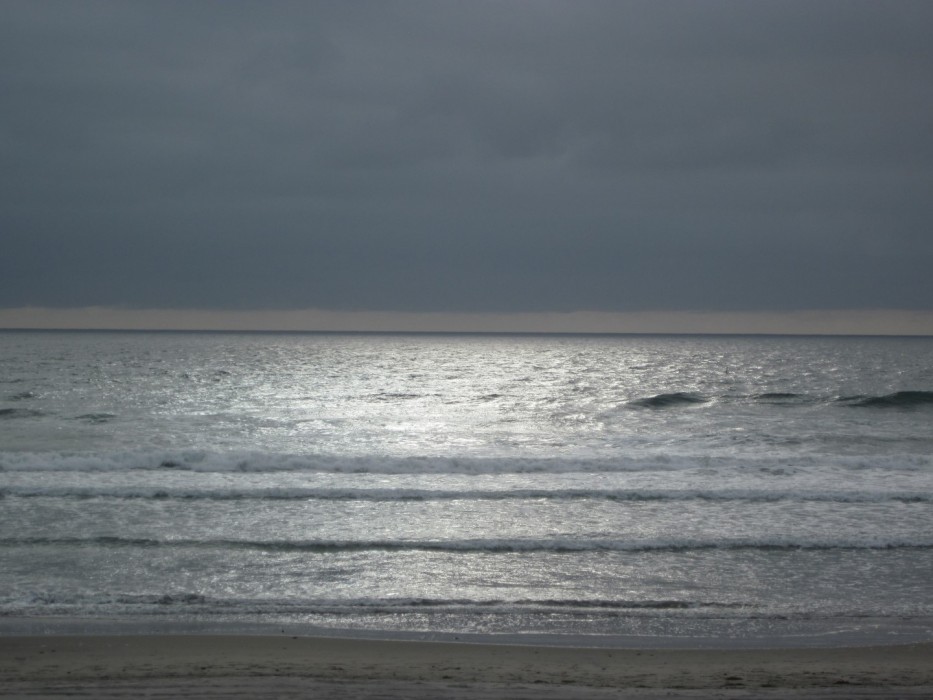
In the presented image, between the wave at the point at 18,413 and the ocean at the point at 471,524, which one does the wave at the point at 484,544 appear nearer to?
the ocean at the point at 471,524

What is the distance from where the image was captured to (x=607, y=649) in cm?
884

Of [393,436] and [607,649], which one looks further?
[393,436]

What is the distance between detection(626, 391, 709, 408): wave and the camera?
42719 mm

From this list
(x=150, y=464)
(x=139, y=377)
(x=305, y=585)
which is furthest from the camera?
(x=139, y=377)

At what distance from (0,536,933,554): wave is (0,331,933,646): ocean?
60 mm

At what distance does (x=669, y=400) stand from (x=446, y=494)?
27.9 meters

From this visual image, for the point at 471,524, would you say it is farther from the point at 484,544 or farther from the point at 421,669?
the point at 421,669

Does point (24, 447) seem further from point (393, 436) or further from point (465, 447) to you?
point (465, 447)

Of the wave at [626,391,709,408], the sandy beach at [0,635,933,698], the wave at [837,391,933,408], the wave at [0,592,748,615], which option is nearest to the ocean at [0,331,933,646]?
the wave at [0,592,748,615]

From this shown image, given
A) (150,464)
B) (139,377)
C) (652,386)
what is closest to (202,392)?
(139,377)

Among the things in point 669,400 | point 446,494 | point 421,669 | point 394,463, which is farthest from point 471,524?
point 669,400

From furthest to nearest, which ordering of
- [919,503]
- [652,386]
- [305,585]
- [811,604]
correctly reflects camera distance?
[652,386], [919,503], [305,585], [811,604]

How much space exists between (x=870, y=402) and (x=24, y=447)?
40283mm

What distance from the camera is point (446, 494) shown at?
19219mm
